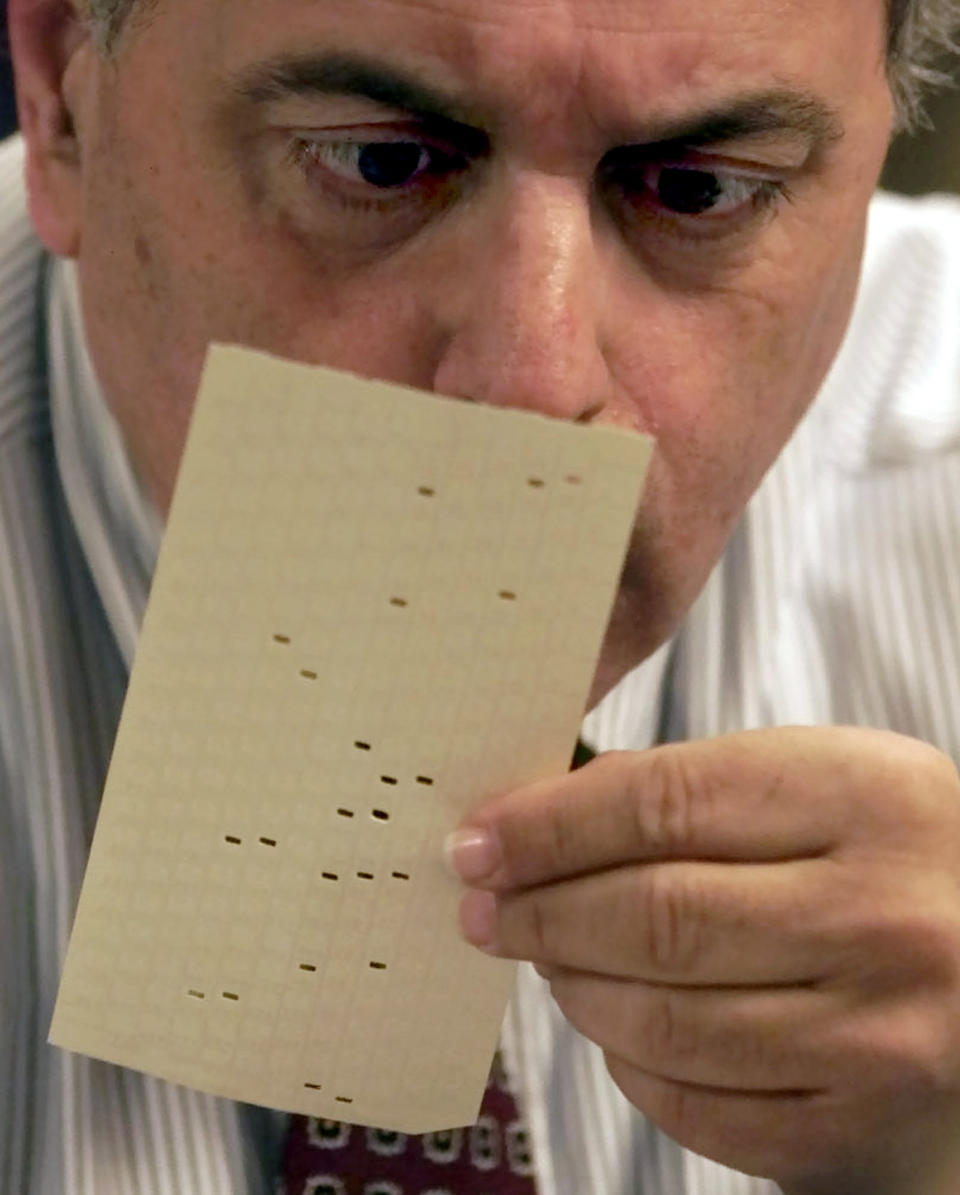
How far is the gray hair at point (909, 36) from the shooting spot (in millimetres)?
819

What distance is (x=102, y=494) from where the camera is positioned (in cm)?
101

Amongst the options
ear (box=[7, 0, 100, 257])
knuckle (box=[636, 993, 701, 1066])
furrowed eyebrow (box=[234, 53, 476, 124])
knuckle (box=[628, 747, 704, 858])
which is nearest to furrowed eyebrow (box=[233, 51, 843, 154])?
furrowed eyebrow (box=[234, 53, 476, 124])

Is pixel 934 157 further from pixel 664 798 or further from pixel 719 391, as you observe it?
pixel 664 798

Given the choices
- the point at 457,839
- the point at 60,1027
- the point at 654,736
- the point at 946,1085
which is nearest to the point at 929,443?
the point at 654,736

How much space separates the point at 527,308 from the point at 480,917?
30cm

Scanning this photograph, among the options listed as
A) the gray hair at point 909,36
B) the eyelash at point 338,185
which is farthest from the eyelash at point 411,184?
the gray hair at point 909,36

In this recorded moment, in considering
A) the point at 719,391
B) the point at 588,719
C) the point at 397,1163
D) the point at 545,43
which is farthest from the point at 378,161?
the point at 397,1163

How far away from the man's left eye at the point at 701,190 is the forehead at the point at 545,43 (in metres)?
0.05

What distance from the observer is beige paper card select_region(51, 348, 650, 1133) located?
24.5 inches

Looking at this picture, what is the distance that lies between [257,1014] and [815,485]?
2.32ft

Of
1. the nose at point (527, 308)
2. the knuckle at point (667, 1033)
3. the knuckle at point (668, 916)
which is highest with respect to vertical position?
the nose at point (527, 308)

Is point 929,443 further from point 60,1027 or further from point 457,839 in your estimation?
point 60,1027

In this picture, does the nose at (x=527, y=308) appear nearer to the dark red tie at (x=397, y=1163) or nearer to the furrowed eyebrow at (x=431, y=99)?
the furrowed eyebrow at (x=431, y=99)

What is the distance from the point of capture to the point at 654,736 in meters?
1.12
